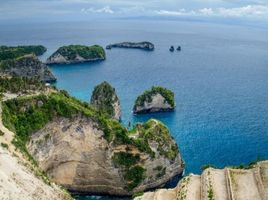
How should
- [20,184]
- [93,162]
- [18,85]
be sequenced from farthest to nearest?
[18,85] → [93,162] → [20,184]

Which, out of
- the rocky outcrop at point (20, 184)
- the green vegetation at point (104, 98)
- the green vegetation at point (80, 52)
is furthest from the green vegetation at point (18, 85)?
the green vegetation at point (80, 52)

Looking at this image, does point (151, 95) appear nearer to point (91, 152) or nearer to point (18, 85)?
point (91, 152)

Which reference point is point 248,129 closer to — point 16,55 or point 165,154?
point 165,154

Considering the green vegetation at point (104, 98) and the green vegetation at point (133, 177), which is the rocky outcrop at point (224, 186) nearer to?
the green vegetation at point (133, 177)

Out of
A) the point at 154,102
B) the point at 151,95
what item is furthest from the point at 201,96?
the point at 151,95

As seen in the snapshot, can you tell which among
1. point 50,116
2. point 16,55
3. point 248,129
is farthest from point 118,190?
point 16,55

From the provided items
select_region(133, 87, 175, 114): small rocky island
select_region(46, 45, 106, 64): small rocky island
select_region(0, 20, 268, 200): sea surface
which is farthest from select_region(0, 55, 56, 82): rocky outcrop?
select_region(133, 87, 175, 114): small rocky island
